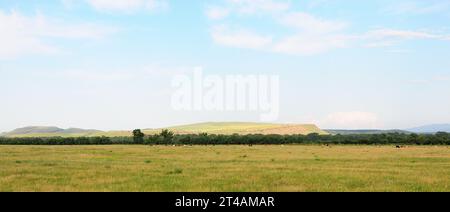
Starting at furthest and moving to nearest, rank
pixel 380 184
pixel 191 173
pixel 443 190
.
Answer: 1. pixel 191 173
2. pixel 380 184
3. pixel 443 190

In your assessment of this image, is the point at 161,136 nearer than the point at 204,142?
No

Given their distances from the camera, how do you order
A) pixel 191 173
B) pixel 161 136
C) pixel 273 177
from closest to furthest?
pixel 273 177, pixel 191 173, pixel 161 136

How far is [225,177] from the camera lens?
87.0ft

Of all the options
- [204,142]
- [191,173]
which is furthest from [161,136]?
[191,173]

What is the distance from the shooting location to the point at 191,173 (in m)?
28.9
